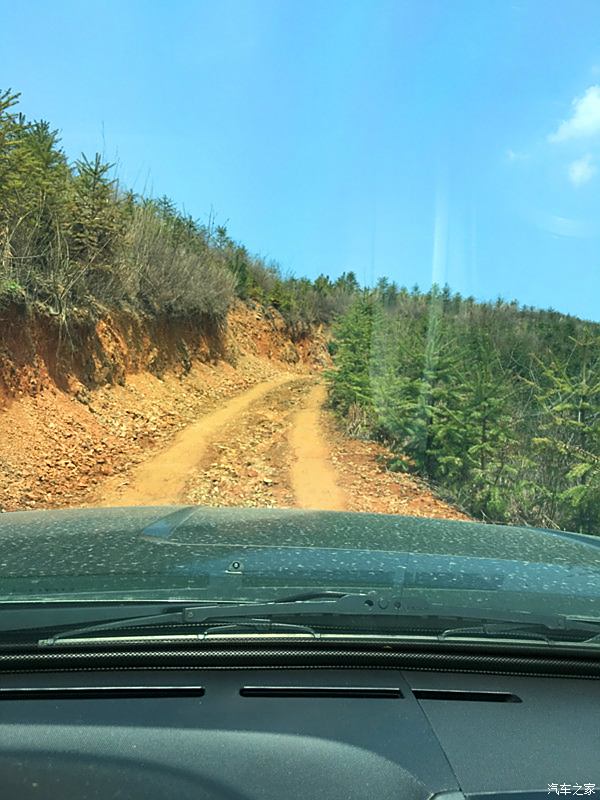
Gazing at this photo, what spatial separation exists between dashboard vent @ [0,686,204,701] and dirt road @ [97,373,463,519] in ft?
28.4

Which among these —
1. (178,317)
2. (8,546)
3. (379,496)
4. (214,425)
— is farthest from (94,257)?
(8,546)

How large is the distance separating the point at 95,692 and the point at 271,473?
10.7 meters

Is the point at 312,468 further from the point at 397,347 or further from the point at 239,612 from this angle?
the point at 239,612

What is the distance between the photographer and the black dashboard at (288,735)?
1919mm

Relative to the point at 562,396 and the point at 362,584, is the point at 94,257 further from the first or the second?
the point at 362,584

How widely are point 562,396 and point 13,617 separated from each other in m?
9.89

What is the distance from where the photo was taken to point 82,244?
56.4 ft

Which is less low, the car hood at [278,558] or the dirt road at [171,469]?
the car hood at [278,558]

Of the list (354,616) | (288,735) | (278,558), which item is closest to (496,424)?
(278,558)

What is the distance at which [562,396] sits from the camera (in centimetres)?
1080

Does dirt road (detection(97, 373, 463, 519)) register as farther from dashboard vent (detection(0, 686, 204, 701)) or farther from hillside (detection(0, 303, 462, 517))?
dashboard vent (detection(0, 686, 204, 701))

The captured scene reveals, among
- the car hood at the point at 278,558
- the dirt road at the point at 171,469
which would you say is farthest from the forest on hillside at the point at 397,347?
the car hood at the point at 278,558

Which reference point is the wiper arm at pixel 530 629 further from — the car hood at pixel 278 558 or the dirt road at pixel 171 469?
the dirt road at pixel 171 469

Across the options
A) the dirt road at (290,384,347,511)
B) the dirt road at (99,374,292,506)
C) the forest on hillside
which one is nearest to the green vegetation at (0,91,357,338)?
the forest on hillside
